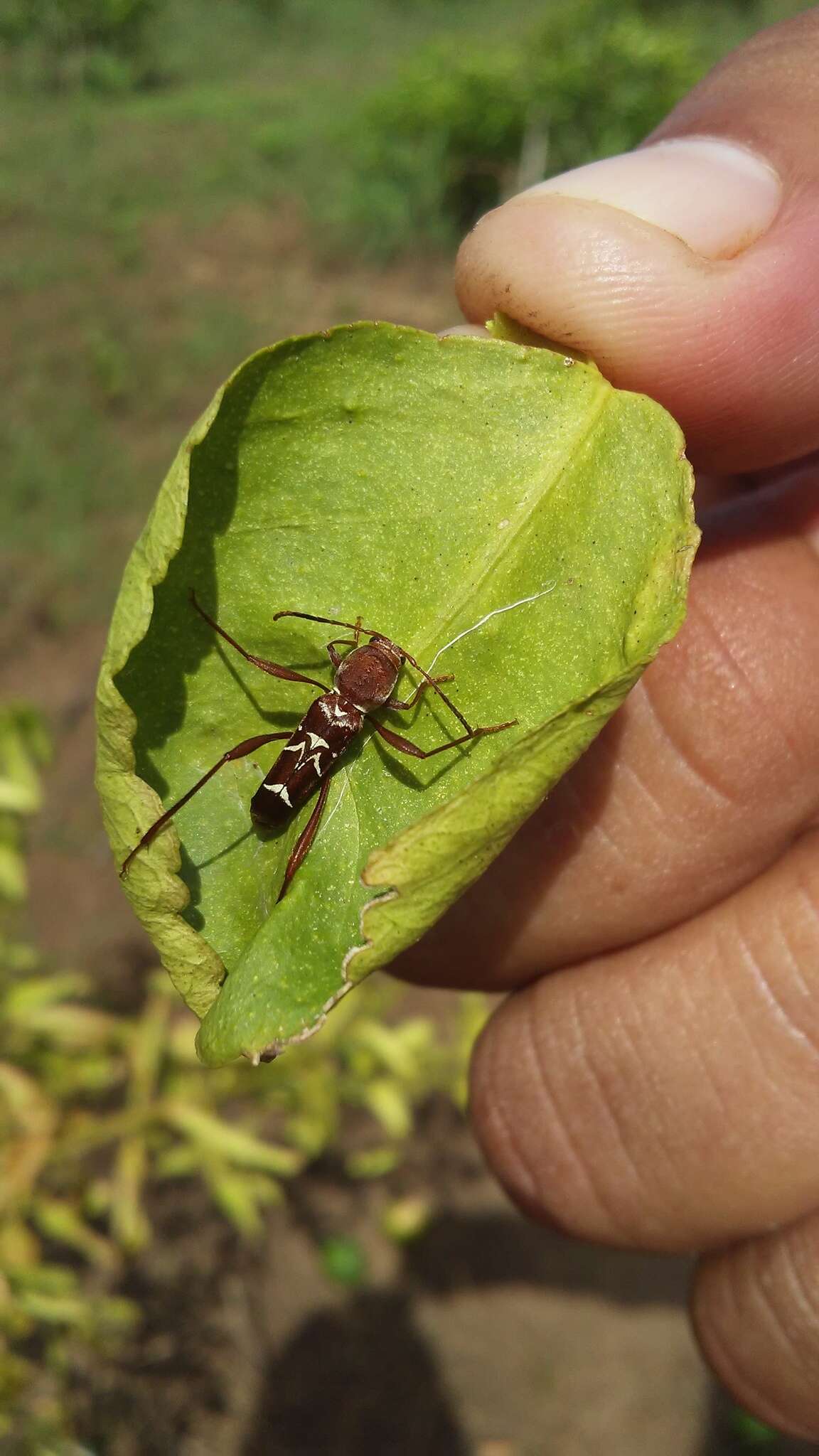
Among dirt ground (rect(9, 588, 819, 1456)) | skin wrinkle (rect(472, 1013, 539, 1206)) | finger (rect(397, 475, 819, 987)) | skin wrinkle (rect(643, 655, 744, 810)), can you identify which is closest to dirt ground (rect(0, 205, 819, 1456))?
dirt ground (rect(9, 588, 819, 1456))

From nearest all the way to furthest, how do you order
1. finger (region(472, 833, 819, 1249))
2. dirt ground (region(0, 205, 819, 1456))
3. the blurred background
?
finger (region(472, 833, 819, 1249))
the blurred background
dirt ground (region(0, 205, 819, 1456))

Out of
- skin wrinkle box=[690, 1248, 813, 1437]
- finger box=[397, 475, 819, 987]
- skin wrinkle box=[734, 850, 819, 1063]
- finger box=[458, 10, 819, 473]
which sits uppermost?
finger box=[458, 10, 819, 473]

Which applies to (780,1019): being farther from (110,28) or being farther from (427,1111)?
(110,28)

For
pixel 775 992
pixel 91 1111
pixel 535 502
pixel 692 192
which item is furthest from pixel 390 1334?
pixel 692 192

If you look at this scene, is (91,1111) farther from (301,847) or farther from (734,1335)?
(301,847)

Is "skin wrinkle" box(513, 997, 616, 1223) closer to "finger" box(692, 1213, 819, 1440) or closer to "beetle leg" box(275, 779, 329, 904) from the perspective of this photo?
"finger" box(692, 1213, 819, 1440)

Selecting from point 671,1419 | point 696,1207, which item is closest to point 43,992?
point 696,1207
